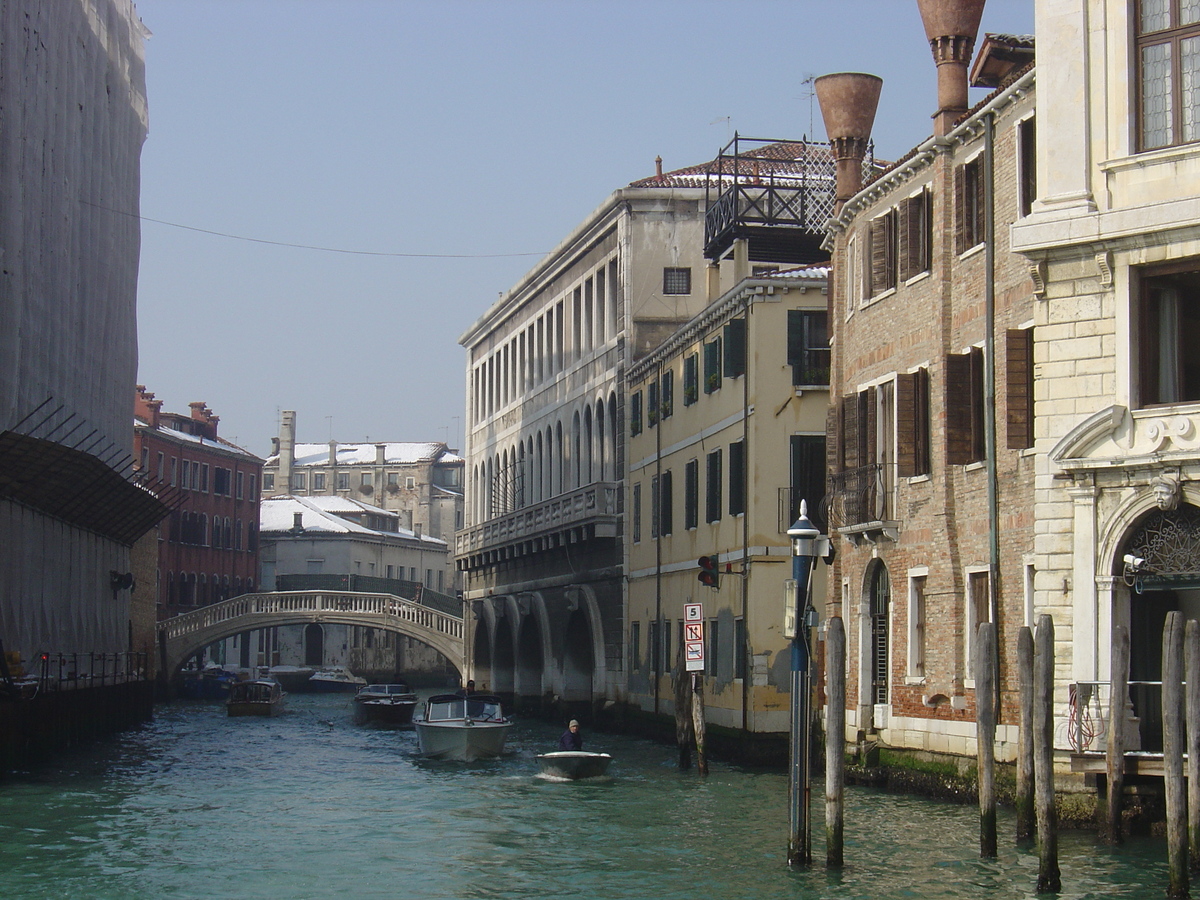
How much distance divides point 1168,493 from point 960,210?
21.6 ft

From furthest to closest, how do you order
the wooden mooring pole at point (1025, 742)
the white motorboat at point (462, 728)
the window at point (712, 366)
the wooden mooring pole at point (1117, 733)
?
the window at point (712, 366)
the white motorboat at point (462, 728)
the wooden mooring pole at point (1117, 733)
the wooden mooring pole at point (1025, 742)

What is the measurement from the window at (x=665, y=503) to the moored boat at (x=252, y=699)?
61.7ft

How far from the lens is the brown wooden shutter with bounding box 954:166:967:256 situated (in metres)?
22.2

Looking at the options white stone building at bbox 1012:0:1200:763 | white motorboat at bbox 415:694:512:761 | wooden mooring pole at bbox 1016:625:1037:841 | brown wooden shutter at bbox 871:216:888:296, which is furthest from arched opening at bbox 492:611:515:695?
wooden mooring pole at bbox 1016:625:1037:841

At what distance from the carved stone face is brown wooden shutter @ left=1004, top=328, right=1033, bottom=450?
3190 mm

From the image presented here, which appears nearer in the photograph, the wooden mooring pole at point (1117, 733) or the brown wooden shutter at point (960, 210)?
the wooden mooring pole at point (1117, 733)

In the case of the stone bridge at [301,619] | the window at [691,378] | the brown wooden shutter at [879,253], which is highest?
the brown wooden shutter at [879,253]

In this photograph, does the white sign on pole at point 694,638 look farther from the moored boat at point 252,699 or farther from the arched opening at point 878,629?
the moored boat at point 252,699

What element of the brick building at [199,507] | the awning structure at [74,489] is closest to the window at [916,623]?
the awning structure at [74,489]

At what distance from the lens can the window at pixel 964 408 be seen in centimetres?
2178

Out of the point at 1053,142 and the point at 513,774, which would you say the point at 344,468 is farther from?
the point at 1053,142

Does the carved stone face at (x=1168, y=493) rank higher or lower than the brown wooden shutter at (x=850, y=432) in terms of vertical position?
lower

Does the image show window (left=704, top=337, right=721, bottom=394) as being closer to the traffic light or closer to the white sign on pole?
the traffic light

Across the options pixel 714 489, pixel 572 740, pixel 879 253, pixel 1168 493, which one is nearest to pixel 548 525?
pixel 714 489
